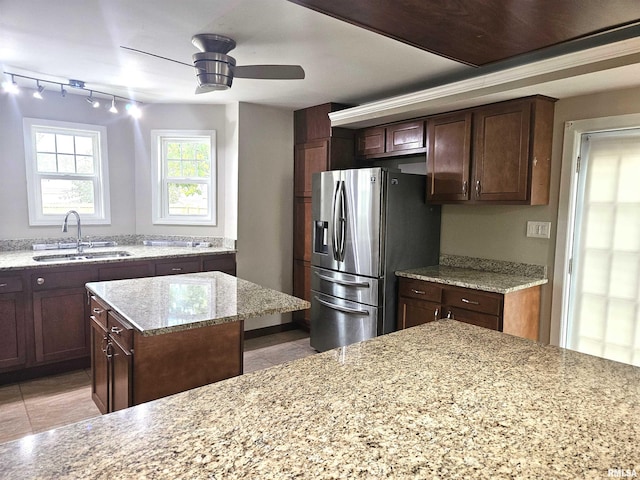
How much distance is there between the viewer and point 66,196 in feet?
13.6

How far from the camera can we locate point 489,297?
279 centimetres

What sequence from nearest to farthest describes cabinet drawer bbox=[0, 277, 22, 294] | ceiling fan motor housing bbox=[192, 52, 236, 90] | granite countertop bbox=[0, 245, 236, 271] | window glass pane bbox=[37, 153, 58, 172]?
1. ceiling fan motor housing bbox=[192, 52, 236, 90]
2. cabinet drawer bbox=[0, 277, 22, 294]
3. granite countertop bbox=[0, 245, 236, 271]
4. window glass pane bbox=[37, 153, 58, 172]

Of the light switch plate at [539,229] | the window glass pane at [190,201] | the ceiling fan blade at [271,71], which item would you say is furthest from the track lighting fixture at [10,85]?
the light switch plate at [539,229]

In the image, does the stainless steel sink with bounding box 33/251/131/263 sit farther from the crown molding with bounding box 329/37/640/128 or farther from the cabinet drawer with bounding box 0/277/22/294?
the crown molding with bounding box 329/37/640/128

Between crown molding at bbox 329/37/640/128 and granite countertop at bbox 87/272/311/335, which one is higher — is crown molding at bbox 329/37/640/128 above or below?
above

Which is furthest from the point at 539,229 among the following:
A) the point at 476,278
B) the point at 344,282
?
the point at 344,282

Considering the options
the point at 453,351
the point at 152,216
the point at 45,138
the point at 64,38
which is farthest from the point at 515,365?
the point at 45,138

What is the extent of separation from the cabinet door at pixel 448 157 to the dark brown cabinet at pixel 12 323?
3344 mm

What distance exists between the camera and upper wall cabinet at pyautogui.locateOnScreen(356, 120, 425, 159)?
140 inches

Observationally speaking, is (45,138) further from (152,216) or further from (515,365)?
(515,365)

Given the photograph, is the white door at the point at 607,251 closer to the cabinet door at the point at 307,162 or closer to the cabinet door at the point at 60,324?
the cabinet door at the point at 307,162

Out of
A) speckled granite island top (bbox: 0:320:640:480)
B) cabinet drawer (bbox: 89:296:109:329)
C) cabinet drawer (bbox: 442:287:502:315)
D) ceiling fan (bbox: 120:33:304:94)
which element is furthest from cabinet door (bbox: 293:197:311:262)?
speckled granite island top (bbox: 0:320:640:480)

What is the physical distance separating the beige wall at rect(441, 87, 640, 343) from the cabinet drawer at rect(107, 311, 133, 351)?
8.83ft

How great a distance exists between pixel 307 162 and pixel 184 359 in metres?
2.90
